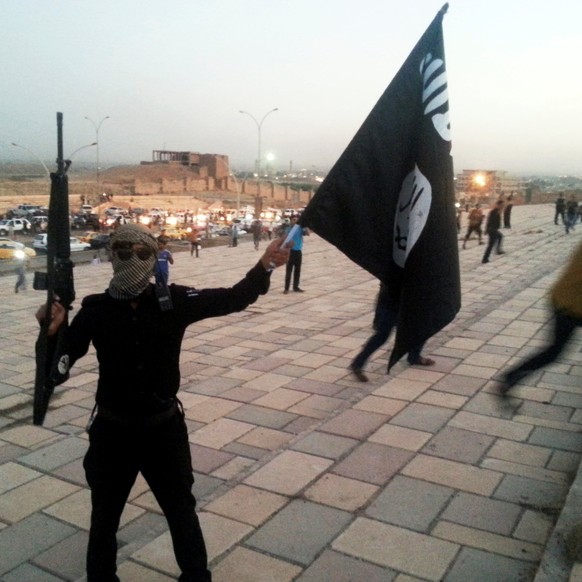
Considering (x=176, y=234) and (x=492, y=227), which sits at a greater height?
(x=492, y=227)

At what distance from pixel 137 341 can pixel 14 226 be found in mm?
44909

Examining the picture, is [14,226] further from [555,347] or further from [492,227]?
[555,347]

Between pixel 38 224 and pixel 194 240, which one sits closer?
pixel 194 240

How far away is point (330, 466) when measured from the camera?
3.84 m

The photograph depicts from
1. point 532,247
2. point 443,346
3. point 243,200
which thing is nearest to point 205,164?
point 243,200

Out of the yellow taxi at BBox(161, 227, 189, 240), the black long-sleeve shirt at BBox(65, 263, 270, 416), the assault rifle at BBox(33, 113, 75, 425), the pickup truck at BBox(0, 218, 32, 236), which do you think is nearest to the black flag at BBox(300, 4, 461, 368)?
the black long-sleeve shirt at BBox(65, 263, 270, 416)

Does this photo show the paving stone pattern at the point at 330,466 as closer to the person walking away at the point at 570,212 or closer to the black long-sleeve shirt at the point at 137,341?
the black long-sleeve shirt at the point at 137,341

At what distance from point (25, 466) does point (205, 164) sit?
403ft

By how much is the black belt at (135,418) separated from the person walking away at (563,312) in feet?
5.22

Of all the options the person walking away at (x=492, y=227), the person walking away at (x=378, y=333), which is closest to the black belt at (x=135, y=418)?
the person walking away at (x=378, y=333)

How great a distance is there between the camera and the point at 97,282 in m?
13.0

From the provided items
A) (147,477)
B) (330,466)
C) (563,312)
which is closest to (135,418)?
(147,477)

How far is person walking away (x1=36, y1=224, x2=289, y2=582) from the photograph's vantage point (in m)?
2.16

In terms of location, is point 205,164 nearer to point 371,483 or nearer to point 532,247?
point 532,247
